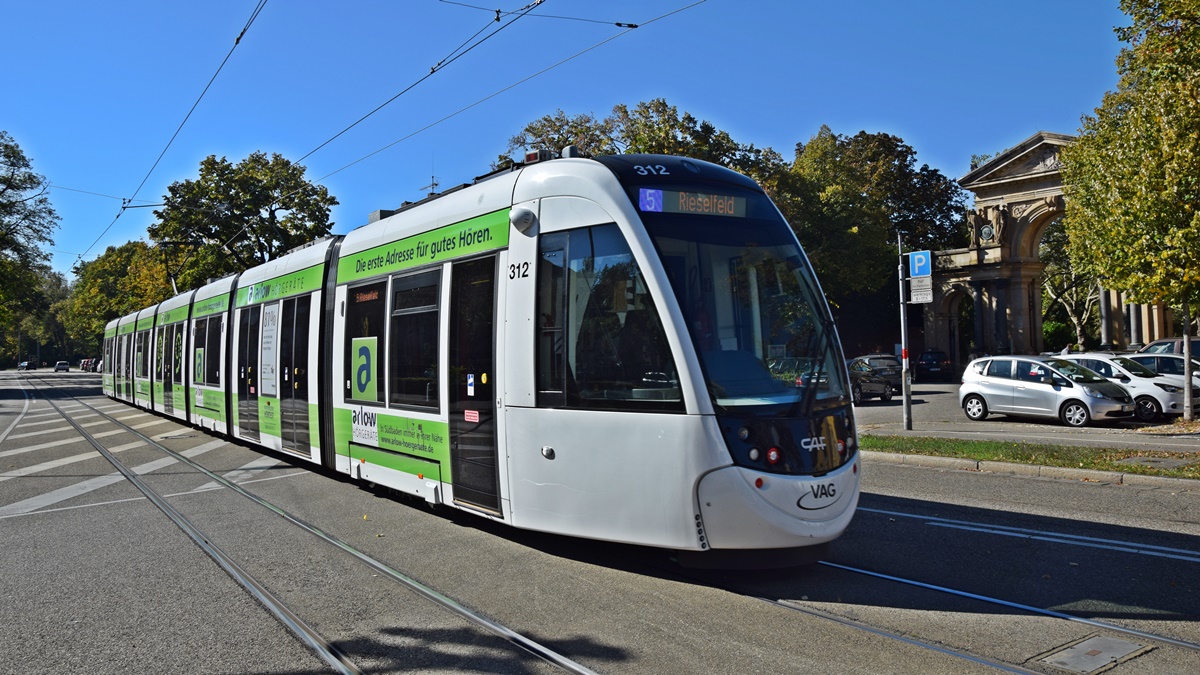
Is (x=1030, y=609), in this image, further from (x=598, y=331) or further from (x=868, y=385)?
(x=868, y=385)

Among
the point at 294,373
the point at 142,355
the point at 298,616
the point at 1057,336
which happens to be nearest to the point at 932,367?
the point at 1057,336

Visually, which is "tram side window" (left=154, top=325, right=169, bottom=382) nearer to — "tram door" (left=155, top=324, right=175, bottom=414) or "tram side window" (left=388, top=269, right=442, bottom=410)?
"tram door" (left=155, top=324, right=175, bottom=414)

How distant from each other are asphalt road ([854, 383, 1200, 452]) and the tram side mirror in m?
11.8

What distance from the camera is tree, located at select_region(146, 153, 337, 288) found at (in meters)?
44.5

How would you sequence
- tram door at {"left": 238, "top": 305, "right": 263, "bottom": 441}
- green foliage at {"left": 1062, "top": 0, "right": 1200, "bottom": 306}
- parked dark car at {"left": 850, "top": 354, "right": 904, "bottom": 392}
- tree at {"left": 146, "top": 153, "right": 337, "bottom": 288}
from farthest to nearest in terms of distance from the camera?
1. tree at {"left": 146, "top": 153, "right": 337, "bottom": 288}
2. parked dark car at {"left": 850, "top": 354, "right": 904, "bottom": 392}
3. green foliage at {"left": 1062, "top": 0, "right": 1200, "bottom": 306}
4. tram door at {"left": 238, "top": 305, "right": 263, "bottom": 441}

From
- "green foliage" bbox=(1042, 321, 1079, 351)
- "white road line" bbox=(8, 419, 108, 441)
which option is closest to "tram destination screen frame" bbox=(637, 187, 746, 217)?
"white road line" bbox=(8, 419, 108, 441)

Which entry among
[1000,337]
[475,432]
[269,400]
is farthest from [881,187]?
[475,432]

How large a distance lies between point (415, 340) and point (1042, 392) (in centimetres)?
1630

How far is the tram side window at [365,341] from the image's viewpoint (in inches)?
372

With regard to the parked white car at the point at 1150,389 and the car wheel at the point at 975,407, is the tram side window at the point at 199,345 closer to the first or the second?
the car wheel at the point at 975,407

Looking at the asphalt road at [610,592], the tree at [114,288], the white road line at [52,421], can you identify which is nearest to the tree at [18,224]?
the tree at [114,288]

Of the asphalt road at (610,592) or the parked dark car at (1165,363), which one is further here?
the parked dark car at (1165,363)

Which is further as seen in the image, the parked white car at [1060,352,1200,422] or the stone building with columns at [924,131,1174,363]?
the stone building with columns at [924,131,1174,363]

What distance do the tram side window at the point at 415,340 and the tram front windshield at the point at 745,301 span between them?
2.87 meters
